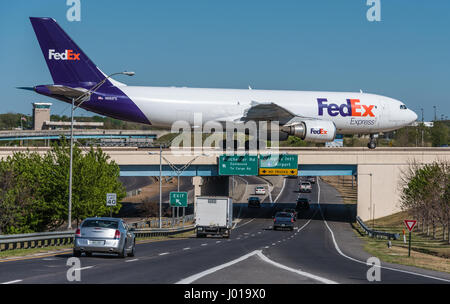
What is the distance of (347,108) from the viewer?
177 ft

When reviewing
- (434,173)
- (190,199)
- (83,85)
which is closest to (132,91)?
(83,85)

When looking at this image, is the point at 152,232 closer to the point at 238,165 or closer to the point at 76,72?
the point at 76,72

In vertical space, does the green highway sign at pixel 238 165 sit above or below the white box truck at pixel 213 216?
above

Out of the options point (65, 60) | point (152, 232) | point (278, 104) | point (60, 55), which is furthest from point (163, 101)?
point (152, 232)

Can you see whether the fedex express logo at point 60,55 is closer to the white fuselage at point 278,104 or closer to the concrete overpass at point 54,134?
the white fuselage at point 278,104

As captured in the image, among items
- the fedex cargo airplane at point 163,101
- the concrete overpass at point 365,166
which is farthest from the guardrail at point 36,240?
the concrete overpass at point 365,166

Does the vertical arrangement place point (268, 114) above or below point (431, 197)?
above

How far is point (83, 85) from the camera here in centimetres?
4994

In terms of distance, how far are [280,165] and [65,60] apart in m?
30.5

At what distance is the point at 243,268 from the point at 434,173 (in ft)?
155

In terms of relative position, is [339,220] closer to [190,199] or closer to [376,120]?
[376,120]

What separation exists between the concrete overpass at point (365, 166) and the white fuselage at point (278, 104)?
20644 millimetres

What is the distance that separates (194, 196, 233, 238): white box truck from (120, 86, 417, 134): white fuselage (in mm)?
5882

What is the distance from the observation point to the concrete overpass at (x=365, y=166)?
76812mm
